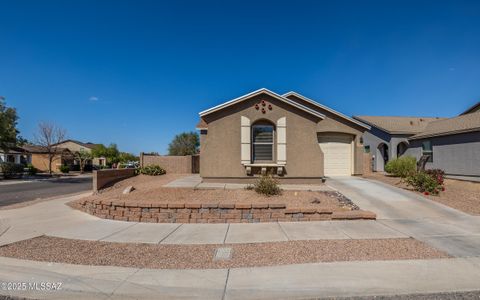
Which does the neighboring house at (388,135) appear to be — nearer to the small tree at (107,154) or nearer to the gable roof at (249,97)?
the gable roof at (249,97)

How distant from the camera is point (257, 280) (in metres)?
4.14

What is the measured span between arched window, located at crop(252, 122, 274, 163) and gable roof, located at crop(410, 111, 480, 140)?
12.7 m

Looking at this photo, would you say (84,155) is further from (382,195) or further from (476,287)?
(476,287)

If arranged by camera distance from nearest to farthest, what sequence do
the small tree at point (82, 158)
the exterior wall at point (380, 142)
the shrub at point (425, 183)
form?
the shrub at point (425, 183) → the exterior wall at point (380, 142) → the small tree at point (82, 158)

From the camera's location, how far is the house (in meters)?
12.0

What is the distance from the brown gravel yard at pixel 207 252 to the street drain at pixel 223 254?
0.10 m

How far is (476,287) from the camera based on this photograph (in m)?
3.92

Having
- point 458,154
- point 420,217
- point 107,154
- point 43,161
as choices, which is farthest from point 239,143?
point 107,154

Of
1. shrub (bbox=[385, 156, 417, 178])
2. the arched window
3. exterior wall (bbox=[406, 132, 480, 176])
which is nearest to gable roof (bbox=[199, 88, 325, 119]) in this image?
the arched window

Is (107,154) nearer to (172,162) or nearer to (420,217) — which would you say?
(172,162)

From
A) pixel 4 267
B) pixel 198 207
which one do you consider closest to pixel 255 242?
pixel 198 207

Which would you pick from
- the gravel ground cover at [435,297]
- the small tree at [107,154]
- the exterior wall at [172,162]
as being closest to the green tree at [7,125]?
the exterior wall at [172,162]

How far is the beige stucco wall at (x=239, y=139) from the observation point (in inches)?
475

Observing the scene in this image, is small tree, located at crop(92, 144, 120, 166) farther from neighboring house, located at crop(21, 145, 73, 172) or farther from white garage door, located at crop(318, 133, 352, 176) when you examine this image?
white garage door, located at crop(318, 133, 352, 176)
